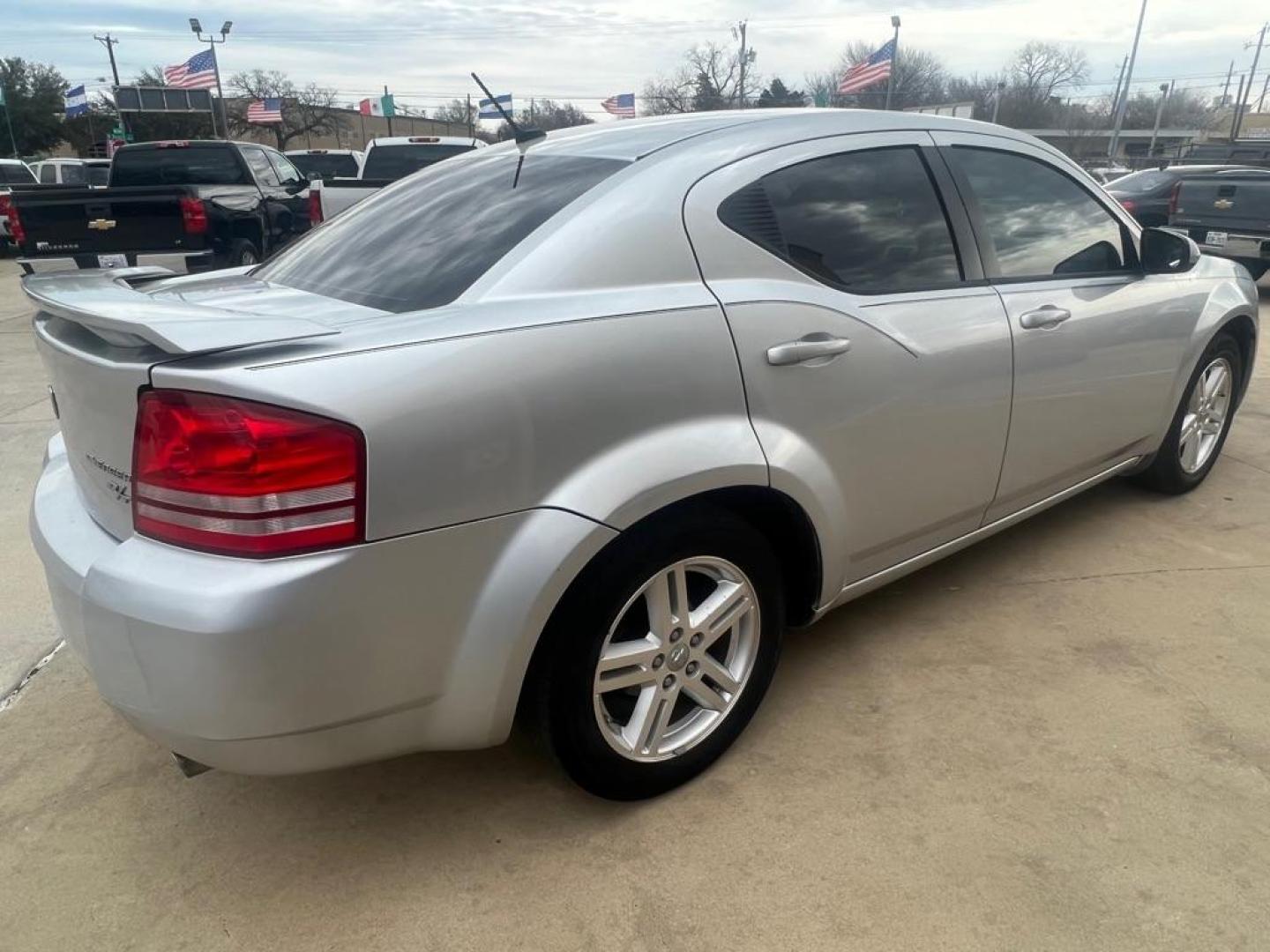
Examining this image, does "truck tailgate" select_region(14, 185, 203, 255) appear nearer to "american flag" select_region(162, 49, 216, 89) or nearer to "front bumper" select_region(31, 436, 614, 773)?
"front bumper" select_region(31, 436, 614, 773)

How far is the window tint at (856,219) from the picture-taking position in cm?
232

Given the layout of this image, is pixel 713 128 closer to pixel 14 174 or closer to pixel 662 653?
pixel 662 653

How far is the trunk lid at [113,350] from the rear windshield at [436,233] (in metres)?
0.29

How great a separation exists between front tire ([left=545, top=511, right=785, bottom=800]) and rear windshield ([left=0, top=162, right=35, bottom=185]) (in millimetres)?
20171

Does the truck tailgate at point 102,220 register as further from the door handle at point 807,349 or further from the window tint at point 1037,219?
the door handle at point 807,349

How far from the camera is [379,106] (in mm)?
46812

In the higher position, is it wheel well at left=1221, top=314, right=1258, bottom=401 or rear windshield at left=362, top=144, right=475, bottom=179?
rear windshield at left=362, top=144, right=475, bottom=179

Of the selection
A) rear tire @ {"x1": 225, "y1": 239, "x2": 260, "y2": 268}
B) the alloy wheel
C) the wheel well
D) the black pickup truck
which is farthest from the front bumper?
rear tire @ {"x1": 225, "y1": 239, "x2": 260, "y2": 268}

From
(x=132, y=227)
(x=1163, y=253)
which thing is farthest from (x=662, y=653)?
(x=132, y=227)

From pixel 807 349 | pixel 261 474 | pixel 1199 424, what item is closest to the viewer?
pixel 261 474

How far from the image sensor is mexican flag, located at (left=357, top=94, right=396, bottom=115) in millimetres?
41031

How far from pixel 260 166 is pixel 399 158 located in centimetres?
175

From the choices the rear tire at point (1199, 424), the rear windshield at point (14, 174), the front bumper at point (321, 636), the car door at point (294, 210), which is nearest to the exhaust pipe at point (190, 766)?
the front bumper at point (321, 636)

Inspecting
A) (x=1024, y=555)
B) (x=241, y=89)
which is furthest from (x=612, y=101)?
(x=241, y=89)
